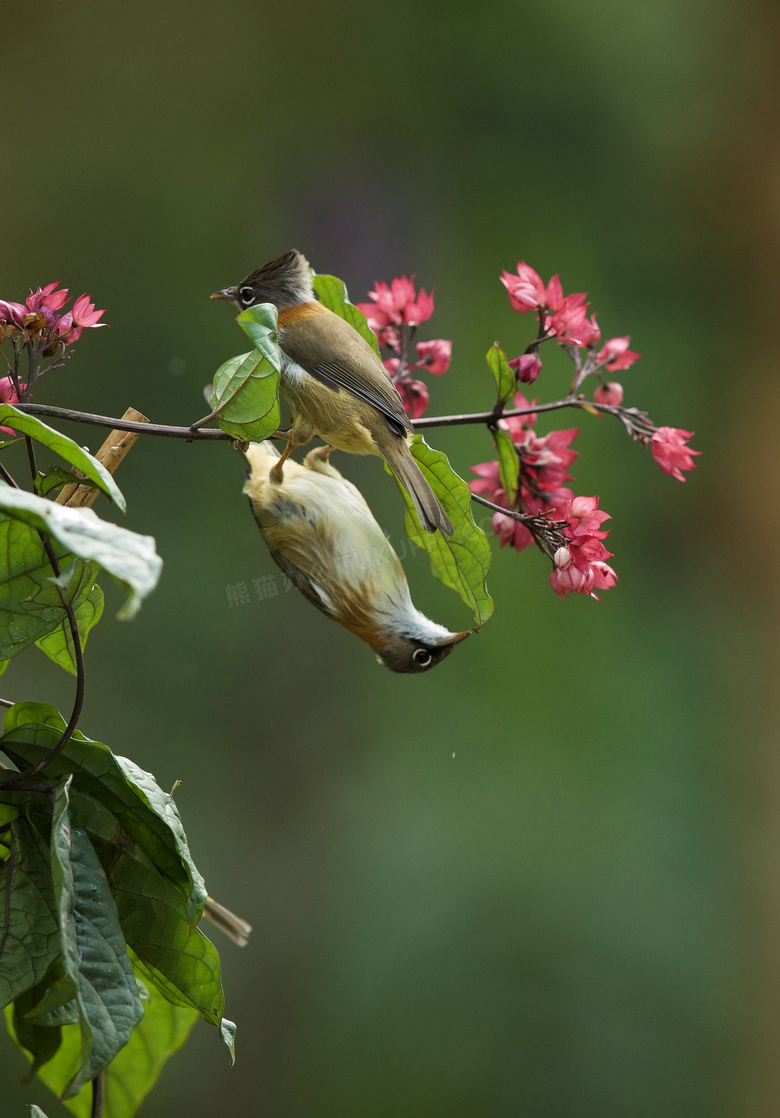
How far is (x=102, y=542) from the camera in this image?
406mm

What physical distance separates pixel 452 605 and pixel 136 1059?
51.1 inches

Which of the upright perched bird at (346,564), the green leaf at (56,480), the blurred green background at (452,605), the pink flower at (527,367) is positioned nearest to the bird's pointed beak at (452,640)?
the upright perched bird at (346,564)

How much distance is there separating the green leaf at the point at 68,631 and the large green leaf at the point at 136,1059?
0.27 metres

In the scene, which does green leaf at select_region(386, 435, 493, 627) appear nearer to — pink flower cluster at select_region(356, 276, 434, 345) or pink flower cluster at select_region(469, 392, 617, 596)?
pink flower cluster at select_region(469, 392, 617, 596)

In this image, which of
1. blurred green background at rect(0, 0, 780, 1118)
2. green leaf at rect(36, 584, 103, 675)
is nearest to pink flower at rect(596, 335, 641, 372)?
green leaf at rect(36, 584, 103, 675)

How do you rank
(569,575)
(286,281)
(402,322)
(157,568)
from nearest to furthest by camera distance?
(157,568)
(569,575)
(286,281)
(402,322)

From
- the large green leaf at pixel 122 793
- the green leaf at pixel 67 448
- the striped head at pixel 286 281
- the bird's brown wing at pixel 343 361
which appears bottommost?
the large green leaf at pixel 122 793

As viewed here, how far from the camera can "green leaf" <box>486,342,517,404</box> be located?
0.80 meters

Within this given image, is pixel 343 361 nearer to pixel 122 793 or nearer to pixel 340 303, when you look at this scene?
pixel 340 303

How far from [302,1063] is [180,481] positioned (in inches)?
49.7

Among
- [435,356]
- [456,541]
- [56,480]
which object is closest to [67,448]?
[56,480]

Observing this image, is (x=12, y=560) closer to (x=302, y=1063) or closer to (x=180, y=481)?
(x=180, y=481)

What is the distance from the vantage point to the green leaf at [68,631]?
0.63 m

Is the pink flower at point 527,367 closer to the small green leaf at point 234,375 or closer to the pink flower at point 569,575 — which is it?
the pink flower at point 569,575
